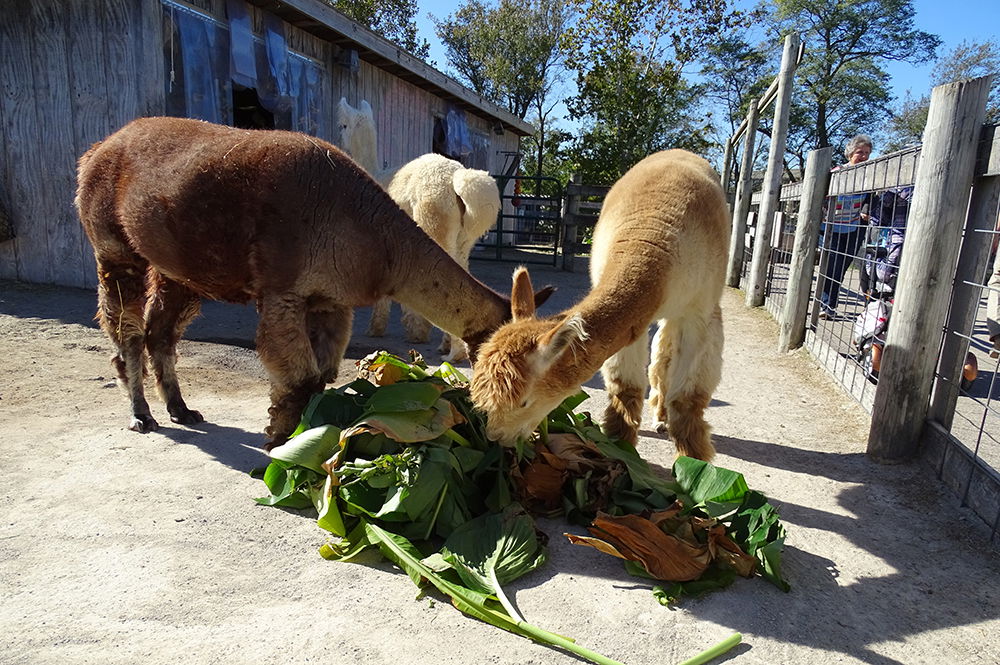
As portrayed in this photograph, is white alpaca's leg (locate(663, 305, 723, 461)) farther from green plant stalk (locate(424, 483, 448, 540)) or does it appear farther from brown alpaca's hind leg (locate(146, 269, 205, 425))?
brown alpaca's hind leg (locate(146, 269, 205, 425))

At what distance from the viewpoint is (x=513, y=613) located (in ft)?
7.55

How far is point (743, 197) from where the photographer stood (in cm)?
1234

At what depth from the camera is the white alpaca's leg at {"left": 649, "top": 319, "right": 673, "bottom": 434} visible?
4.71 m

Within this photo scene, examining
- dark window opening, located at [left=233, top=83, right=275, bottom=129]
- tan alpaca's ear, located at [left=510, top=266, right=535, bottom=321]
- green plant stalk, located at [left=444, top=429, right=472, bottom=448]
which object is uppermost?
dark window opening, located at [left=233, top=83, right=275, bottom=129]

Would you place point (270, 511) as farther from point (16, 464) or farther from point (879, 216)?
point (879, 216)

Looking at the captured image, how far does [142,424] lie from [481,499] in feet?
7.91

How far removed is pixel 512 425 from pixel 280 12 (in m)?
8.39

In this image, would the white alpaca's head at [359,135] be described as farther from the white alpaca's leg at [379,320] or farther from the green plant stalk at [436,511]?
the green plant stalk at [436,511]

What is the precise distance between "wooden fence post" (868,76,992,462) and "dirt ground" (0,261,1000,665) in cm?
34

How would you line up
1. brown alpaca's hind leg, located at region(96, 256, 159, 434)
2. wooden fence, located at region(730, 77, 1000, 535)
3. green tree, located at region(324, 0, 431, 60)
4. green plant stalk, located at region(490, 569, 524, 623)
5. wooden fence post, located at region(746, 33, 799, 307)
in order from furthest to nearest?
green tree, located at region(324, 0, 431, 60) < wooden fence post, located at region(746, 33, 799, 307) < brown alpaca's hind leg, located at region(96, 256, 159, 434) < wooden fence, located at region(730, 77, 1000, 535) < green plant stalk, located at region(490, 569, 524, 623)

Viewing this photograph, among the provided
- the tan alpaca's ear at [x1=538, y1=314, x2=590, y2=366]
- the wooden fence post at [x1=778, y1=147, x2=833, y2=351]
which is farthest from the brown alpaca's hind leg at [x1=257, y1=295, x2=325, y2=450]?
the wooden fence post at [x1=778, y1=147, x2=833, y2=351]

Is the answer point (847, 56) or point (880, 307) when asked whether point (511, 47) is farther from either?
point (880, 307)

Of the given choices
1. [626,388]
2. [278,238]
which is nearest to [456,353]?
[626,388]

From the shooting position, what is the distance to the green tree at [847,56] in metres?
29.8
